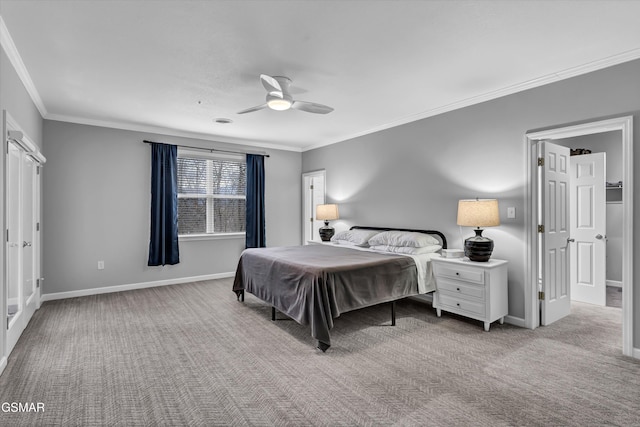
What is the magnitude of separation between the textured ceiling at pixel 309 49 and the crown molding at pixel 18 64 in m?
0.02

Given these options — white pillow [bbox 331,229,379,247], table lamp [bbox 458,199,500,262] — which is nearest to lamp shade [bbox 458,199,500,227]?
table lamp [bbox 458,199,500,262]

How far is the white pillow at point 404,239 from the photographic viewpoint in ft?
13.3

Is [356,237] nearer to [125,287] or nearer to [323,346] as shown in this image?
[323,346]

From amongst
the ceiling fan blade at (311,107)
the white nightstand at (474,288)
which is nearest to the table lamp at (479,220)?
the white nightstand at (474,288)

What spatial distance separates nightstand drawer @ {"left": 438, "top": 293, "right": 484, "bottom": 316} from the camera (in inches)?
134

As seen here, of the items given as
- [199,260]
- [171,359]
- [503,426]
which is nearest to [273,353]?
[171,359]

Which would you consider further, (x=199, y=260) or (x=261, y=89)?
(x=199, y=260)

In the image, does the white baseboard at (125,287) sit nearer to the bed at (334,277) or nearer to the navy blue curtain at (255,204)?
the navy blue curtain at (255,204)

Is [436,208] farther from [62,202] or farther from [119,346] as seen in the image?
[62,202]

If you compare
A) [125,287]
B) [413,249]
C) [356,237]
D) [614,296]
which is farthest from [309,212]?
[614,296]

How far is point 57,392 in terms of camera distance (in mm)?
2248

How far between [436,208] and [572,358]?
2129 mm

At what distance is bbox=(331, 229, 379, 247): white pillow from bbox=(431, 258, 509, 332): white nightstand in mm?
1252

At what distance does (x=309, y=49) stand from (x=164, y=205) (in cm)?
375
